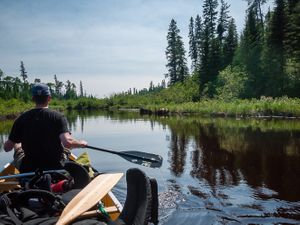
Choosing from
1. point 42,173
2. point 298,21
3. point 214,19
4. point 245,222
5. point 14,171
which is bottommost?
point 245,222

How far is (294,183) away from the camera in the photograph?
309 inches

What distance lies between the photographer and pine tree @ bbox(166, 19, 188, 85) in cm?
6250

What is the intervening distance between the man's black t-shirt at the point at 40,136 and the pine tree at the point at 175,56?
58.4 meters

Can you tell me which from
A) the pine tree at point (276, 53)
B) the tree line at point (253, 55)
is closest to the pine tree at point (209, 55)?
the tree line at point (253, 55)

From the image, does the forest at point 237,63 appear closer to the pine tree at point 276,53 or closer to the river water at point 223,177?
the pine tree at point 276,53

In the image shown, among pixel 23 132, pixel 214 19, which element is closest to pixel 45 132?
pixel 23 132

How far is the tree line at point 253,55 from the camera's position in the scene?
3791 centimetres

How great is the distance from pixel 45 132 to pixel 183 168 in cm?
636

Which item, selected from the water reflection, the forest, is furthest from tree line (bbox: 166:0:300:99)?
the water reflection

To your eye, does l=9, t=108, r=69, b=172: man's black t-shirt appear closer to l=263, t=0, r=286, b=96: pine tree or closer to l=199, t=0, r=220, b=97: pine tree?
l=263, t=0, r=286, b=96: pine tree

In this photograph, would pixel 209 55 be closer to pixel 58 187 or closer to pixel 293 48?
pixel 293 48

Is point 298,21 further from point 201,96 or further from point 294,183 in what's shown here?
point 294,183

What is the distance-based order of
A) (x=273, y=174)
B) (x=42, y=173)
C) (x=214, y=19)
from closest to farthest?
(x=42, y=173) < (x=273, y=174) < (x=214, y=19)

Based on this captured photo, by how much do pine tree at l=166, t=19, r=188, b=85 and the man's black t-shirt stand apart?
58.4 m
